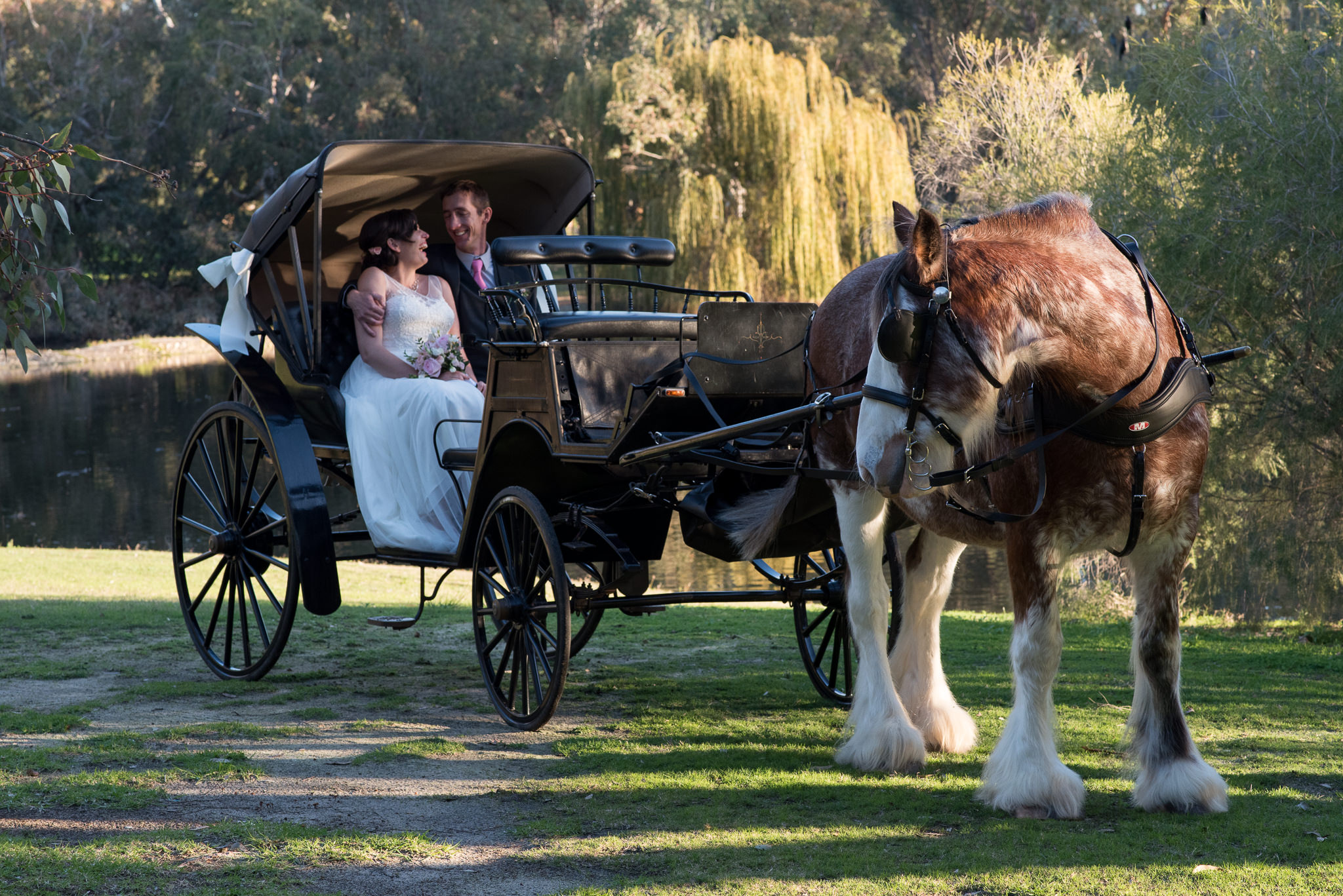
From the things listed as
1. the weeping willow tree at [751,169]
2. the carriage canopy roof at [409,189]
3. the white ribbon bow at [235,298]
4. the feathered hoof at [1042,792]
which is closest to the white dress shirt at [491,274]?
the carriage canopy roof at [409,189]

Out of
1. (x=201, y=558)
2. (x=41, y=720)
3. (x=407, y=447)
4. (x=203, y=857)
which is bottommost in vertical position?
(x=203, y=857)

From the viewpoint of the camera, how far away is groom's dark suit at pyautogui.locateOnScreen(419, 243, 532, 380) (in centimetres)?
687

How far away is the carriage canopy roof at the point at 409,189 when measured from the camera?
595 cm

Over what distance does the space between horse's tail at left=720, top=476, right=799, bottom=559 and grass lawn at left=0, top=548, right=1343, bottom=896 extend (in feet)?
2.64

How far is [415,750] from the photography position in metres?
4.72

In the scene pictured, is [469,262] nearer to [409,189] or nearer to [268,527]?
[409,189]

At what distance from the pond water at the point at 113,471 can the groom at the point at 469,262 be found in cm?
293

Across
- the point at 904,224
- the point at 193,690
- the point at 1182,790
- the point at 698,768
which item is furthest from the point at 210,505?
the point at 1182,790

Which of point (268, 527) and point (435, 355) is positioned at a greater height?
point (435, 355)

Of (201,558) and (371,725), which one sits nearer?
(371,725)

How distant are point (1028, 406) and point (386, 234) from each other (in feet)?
13.0

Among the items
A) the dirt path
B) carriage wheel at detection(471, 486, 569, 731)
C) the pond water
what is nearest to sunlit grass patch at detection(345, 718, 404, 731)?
the dirt path

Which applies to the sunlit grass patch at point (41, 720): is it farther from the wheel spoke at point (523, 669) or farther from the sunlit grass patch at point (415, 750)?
the wheel spoke at point (523, 669)

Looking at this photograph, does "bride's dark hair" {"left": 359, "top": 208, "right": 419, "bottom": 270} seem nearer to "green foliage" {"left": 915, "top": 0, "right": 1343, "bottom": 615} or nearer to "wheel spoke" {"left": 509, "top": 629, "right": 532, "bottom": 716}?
"wheel spoke" {"left": 509, "top": 629, "right": 532, "bottom": 716}
